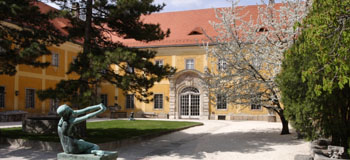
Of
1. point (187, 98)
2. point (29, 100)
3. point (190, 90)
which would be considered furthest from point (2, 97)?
point (190, 90)

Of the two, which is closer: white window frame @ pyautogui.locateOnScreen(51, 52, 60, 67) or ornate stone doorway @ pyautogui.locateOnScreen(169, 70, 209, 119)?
white window frame @ pyautogui.locateOnScreen(51, 52, 60, 67)

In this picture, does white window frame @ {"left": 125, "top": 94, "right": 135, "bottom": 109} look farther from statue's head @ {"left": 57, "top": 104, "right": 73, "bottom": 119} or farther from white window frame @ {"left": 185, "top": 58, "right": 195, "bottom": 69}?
statue's head @ {"left": 57, "top": 104, "right": 73, "bottom": 119}

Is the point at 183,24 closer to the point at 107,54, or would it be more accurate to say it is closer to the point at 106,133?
the point at 106,133

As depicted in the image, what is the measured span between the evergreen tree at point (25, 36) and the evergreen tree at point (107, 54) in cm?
84

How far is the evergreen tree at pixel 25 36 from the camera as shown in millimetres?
8773

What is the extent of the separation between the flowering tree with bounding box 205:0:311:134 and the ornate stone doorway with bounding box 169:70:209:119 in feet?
38.0

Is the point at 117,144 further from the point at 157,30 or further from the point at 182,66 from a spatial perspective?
the point at 182,66

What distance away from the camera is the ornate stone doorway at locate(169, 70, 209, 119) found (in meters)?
25.3

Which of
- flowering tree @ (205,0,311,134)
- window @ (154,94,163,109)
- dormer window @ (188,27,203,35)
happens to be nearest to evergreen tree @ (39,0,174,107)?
flowering tree @ (205,0,311,134)

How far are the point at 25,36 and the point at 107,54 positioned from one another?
109 inches

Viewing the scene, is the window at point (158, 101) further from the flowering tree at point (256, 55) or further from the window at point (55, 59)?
the flowering tree at point (256, 55)

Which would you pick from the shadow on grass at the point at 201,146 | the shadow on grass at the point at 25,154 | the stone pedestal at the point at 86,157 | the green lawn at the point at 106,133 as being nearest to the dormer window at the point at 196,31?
the green lawn at the point at 106,133

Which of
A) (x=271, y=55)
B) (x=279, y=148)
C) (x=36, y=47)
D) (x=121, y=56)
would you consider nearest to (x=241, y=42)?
Result: (x=271, y=55)

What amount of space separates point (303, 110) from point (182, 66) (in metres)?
18.5
